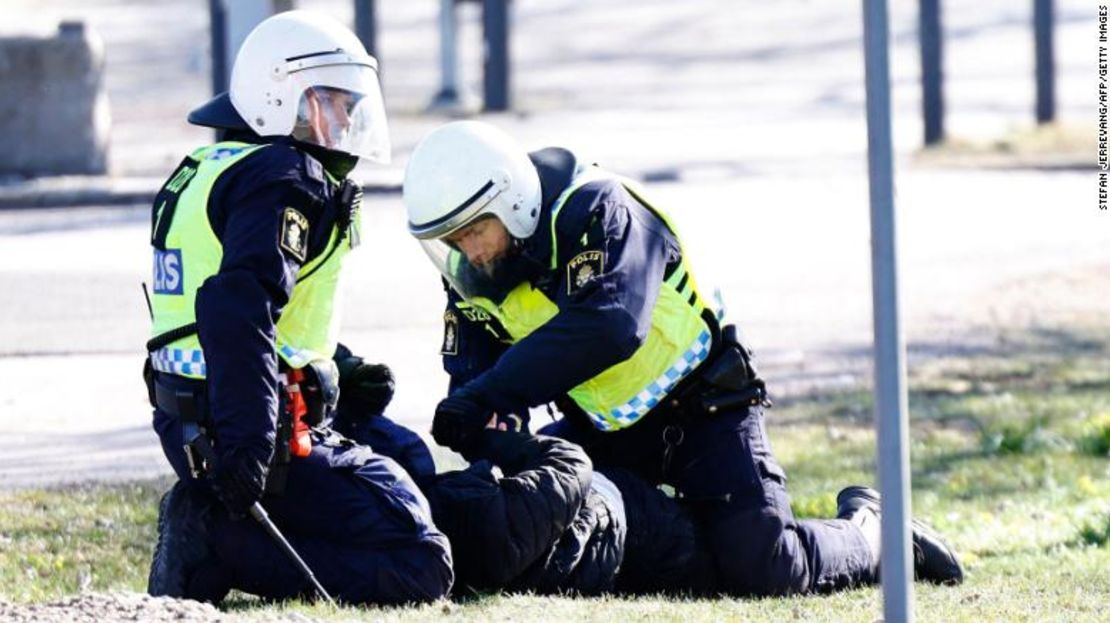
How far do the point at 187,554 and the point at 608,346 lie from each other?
49.0 inches

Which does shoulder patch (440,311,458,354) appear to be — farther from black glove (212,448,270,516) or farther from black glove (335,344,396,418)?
black glove (212,448,270,516)

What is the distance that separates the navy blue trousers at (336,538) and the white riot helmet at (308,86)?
81 cm

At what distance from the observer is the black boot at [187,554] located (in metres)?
5.91

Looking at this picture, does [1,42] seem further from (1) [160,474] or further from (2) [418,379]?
(1) [160,474]

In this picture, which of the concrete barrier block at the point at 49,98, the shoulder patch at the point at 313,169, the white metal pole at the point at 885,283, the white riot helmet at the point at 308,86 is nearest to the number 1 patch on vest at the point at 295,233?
the shoulder patch at the point at 313,169

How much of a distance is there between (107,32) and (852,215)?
21.4 m

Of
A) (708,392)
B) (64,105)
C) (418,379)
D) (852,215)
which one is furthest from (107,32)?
(708,392)

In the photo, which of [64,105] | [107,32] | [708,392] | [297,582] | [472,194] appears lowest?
[297,582]

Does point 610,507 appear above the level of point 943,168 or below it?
below

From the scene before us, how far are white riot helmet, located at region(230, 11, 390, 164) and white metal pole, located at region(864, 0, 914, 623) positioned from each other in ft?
7.13

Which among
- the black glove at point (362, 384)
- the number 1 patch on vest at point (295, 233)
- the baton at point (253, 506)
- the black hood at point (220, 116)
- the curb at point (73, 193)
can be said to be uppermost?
the curb at point (73, 193)

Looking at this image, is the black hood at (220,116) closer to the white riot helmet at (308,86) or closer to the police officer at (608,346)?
the white riot helmet at (308,86)

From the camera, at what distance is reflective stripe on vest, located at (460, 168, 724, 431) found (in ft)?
21.3

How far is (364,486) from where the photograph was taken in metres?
6.05
